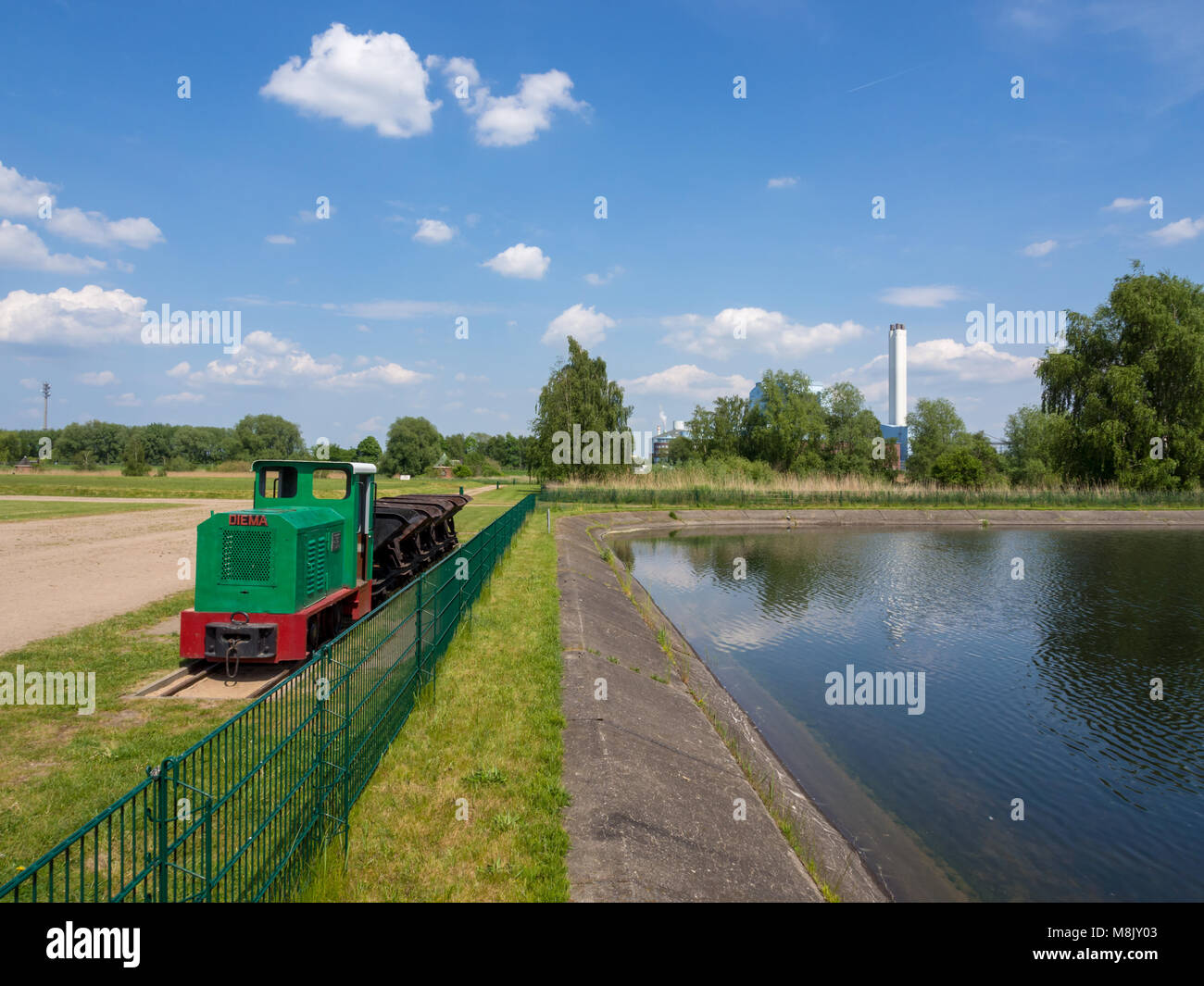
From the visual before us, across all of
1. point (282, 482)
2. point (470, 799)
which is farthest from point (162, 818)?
point (282, 482)

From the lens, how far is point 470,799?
5.71m

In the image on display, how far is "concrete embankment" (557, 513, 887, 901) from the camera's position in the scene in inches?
196

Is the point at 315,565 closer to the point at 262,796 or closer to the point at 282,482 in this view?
the point at 282,482

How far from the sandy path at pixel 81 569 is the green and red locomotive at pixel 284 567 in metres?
4.04

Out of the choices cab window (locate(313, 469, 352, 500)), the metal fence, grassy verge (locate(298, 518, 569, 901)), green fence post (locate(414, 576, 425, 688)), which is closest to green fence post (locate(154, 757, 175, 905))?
the metal fence

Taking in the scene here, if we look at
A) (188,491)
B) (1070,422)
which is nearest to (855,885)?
(1070,422)

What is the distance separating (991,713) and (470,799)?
8516mm

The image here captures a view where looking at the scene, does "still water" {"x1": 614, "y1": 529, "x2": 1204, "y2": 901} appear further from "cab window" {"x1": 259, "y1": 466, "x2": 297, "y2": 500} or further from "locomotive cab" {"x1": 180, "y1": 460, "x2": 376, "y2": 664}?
"cab window" {"x1": 259, "y1": 466, "x2": 297, "y2": 500}

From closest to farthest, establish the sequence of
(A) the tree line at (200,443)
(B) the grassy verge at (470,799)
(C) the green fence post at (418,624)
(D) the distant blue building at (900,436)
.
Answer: (B) the grassy verge at (470,799) < (C) the green fence post at (418,624) < (D) the distant blue building at (900,436) < (A) the tree line at (200,443)

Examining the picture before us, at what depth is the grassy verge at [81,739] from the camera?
17.1ft

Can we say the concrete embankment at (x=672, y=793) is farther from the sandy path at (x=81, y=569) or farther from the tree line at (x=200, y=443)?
the tree line at (x=200, y=443)

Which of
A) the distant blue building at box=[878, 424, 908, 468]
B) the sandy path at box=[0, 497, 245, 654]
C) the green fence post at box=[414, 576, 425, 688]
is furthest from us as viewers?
the distant blue building at box=[878, 424, 908, 468]

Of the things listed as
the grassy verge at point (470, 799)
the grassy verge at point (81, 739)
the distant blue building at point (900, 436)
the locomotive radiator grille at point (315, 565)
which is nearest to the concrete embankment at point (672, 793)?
the grassy verge at point (470, 799)

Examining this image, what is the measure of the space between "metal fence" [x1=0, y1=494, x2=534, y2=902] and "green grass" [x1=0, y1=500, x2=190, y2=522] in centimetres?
3535
